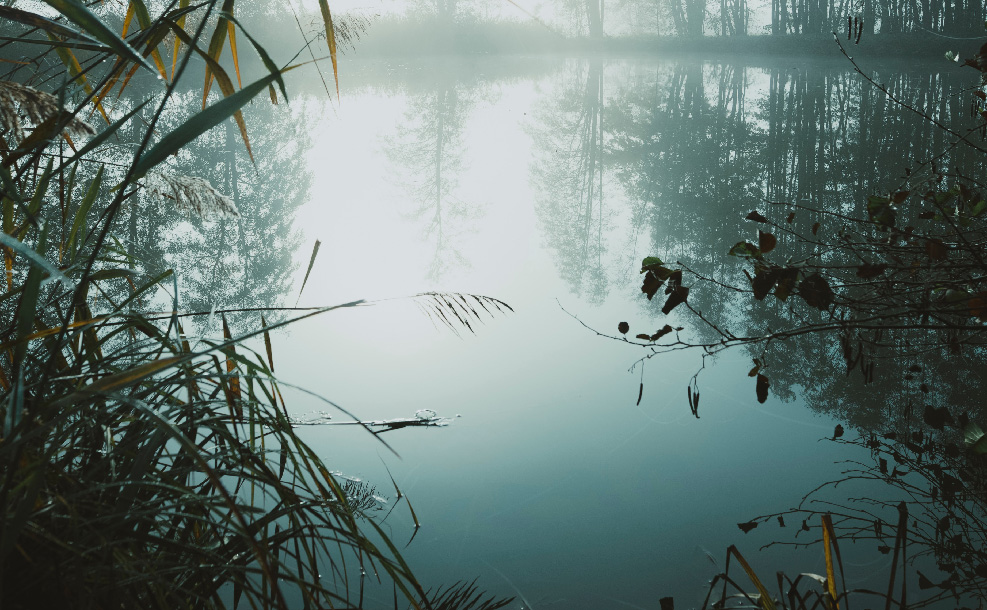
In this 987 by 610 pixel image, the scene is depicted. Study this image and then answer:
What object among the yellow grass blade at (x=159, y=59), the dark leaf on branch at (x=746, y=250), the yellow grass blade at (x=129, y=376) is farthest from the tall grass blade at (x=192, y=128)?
the dark leaf on branch at (x=746, y=250)

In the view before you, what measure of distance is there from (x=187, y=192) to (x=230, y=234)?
2.10m

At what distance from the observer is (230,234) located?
303cm

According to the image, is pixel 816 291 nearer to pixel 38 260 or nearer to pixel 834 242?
pixel 38 260

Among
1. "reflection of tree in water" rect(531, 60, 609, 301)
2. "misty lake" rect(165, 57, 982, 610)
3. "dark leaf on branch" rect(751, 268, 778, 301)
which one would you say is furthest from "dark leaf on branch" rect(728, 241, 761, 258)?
"reflection of tree in water" rect(531, 60, 609, 301)

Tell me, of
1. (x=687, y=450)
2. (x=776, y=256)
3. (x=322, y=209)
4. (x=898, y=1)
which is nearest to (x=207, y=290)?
(x=322, y=209)

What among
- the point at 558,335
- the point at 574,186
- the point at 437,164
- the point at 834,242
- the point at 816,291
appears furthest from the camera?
the point at 437,164

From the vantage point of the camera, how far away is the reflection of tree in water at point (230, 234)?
7.98 feet

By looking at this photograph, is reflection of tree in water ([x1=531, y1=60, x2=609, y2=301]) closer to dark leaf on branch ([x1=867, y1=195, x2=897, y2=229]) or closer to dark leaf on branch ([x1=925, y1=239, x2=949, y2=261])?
dark leaf on branch ([x1=867, y1=195, x2=897, y2=229])

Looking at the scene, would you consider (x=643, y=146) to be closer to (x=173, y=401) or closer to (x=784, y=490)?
(x=784, y=490)

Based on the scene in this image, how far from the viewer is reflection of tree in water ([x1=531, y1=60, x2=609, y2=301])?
9.59 feet

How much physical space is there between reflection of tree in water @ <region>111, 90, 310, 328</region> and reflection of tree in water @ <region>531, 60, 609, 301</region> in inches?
47.7

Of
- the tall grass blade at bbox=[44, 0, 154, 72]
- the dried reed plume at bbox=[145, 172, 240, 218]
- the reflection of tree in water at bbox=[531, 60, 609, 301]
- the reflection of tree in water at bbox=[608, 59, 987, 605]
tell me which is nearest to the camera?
the tall grass blade at bbox=[44, 0, 154, 72]

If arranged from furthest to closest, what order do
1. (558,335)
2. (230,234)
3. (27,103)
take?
(230,234), (558,335), (27,103)

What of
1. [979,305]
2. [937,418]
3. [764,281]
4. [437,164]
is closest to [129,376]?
[764,281]
